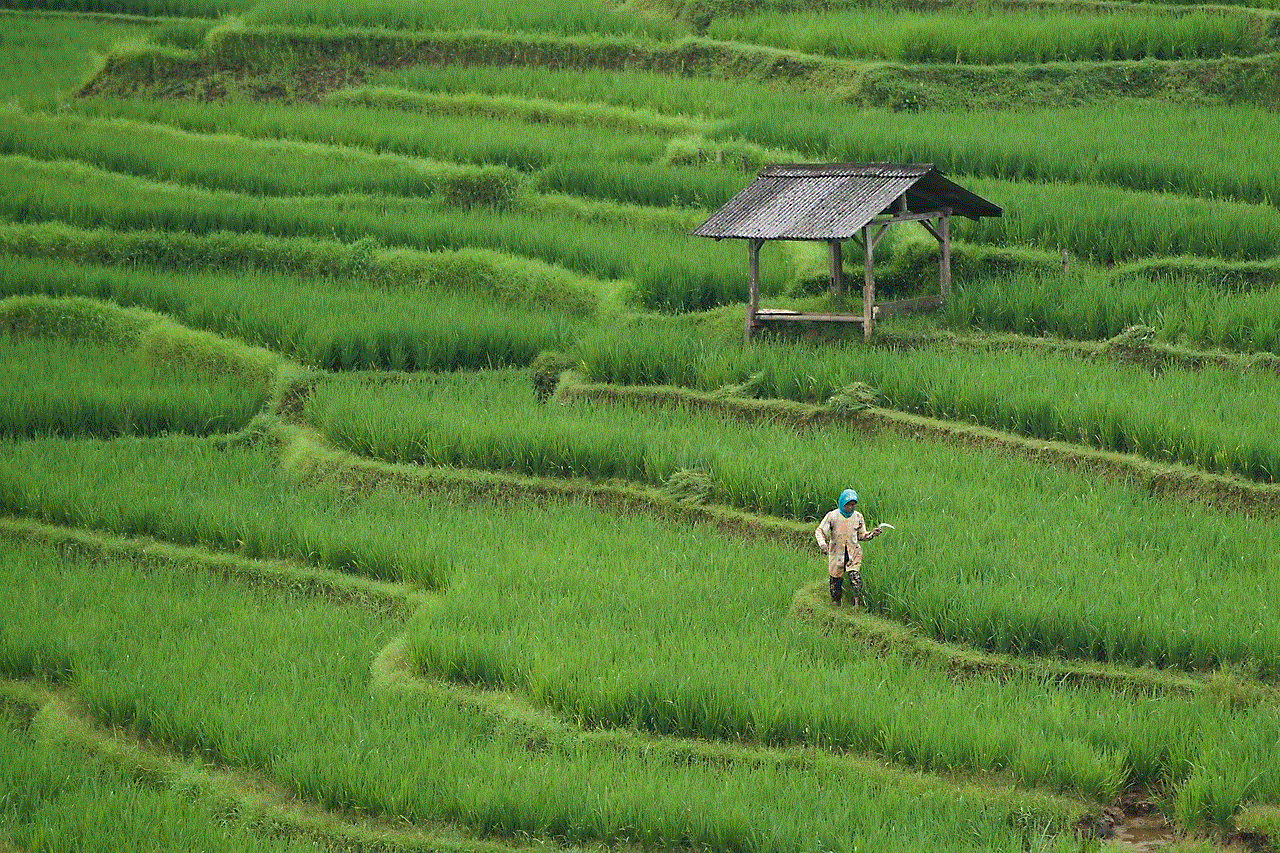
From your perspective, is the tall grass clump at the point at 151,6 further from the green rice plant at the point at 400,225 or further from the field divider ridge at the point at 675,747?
the field divider ridge at the point at 675,747

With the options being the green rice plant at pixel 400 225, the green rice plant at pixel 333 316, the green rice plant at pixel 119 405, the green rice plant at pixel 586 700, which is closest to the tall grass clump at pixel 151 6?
the green rice plant at pixel 400 225

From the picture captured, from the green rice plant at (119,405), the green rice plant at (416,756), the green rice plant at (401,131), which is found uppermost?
the green rice plant at (401,131)

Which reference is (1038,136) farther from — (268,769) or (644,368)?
(268,769)

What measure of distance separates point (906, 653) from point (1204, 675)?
1.38m

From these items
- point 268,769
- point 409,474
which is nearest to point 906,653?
point 268,769

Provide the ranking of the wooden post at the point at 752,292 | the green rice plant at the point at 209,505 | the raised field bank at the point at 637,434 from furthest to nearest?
1. the wooden post at the point at 752,292
2. the green rice plant at the point at 209,505
3. the raised field bank at the point at 637,434

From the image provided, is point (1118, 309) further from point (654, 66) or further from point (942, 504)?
point (654, 66)

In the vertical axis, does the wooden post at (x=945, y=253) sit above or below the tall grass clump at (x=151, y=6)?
below

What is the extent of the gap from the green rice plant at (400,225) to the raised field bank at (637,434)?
1.8 inches

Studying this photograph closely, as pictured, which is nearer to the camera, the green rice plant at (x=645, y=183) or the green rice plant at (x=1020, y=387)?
the green rice plant at (x=1020, y=387)

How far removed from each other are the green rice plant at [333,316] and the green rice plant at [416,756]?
3.64 m

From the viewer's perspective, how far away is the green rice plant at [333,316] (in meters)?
13.6

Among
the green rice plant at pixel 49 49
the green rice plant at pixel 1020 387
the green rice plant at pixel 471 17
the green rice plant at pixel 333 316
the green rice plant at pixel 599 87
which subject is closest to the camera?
the green rice plant at pixel 1020 387

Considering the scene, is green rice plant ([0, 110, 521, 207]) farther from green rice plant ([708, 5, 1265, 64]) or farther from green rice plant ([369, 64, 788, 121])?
green rice plant ([708, 5, 1265, 64])
